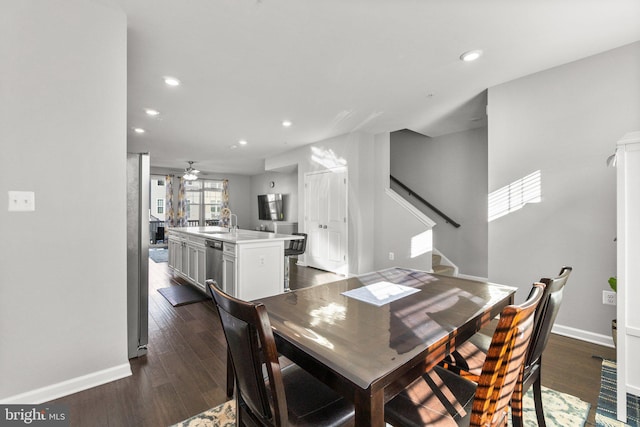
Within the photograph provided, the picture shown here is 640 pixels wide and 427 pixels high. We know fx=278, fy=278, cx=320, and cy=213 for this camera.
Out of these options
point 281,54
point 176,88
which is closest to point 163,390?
point 281,54

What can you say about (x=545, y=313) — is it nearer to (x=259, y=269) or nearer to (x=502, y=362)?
(x=502, y=362)

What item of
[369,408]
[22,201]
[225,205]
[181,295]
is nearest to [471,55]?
[369,408]

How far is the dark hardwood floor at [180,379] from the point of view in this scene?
1.67 meters

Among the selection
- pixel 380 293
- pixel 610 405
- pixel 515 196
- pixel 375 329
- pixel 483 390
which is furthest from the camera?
pixel 515 196

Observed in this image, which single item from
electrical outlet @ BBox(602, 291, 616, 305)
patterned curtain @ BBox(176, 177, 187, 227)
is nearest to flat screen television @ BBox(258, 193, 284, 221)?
patterned curtain @ BBox(176, 177, 187, 227)

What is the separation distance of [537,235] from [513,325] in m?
2.69

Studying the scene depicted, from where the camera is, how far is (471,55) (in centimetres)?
257

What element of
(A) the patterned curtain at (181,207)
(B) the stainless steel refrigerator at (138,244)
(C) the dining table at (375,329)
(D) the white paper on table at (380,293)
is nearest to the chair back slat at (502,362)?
(C) the dining table at (375,329)

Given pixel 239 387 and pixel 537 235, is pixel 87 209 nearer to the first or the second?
pixel 239 387

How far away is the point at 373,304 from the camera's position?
1424mm

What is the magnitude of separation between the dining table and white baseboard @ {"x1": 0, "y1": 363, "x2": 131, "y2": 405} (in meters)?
1.41

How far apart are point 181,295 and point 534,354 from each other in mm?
4105

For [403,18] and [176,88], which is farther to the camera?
[176,88]

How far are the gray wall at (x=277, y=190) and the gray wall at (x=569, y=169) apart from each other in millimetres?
6152
